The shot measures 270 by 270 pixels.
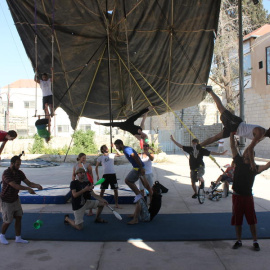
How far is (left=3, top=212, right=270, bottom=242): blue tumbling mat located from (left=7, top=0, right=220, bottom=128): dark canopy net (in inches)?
147

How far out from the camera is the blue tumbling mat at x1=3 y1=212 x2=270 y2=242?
5.36 m

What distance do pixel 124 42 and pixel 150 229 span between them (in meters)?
6.07

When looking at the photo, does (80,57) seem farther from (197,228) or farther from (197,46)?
(197,228)

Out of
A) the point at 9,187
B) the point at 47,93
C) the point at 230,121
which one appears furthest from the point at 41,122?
the point at 230,121

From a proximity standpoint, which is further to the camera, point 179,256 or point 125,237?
point 125,237

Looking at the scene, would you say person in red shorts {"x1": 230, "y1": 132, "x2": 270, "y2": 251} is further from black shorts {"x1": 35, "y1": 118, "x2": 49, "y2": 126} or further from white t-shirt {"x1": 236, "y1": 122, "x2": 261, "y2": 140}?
black shorts {"x1": 35, "y1": 118, "x2": 49, "y2": 126}

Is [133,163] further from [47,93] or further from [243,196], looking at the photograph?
[47,93]

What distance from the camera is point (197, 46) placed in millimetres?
9398

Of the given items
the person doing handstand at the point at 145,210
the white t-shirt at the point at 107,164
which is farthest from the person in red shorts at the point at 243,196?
the white t-shirt at the point at 107,164

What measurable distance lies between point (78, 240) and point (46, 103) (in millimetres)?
4700

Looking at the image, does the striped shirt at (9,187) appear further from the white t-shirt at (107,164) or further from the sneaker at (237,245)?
the sneaker at (237,245)

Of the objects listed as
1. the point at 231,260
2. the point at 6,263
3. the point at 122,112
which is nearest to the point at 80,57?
the point at 122,112

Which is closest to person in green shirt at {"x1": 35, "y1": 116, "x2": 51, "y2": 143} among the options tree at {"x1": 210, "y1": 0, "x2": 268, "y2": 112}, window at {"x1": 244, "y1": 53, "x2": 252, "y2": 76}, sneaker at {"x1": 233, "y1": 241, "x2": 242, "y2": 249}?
sneaker at {"x1": 233, "y1": 241, "x2": 242, "y2": 249}

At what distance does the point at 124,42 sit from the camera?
9547 mm
